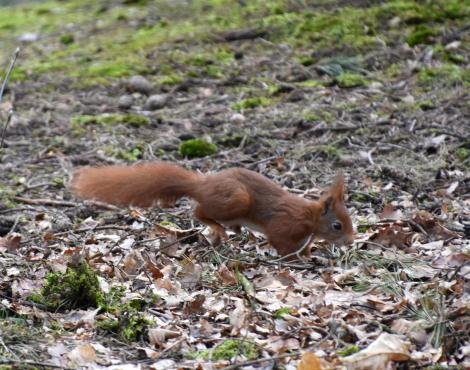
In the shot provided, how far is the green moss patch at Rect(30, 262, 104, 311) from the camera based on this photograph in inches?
153

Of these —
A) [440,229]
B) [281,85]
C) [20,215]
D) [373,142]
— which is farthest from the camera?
[281,85]

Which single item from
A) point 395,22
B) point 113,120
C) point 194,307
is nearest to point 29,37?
point 113,120

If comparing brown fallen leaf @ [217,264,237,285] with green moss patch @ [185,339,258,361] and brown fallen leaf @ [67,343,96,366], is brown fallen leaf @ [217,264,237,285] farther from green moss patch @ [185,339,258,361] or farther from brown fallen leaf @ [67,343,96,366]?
brown fallen leaf @ [67,343,96,366]

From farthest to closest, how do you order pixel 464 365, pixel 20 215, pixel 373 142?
1. pixel 373 142
2. pixel 20 215
3. pixel 464 365

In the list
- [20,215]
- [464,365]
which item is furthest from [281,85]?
[464,365]

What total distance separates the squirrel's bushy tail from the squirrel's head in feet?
2.35

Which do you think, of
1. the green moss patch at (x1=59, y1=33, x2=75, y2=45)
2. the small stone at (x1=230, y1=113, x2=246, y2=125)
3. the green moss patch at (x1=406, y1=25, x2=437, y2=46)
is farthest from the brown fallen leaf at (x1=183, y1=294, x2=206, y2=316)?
the green moss patch at (x1=59, y1=33, x2=75, y2=45)

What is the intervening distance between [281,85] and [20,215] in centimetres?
364

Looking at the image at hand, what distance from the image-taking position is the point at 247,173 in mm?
5098

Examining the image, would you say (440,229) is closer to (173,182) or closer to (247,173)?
(247,173)

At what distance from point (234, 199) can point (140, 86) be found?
4343 mm

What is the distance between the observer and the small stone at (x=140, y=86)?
9.05 meters

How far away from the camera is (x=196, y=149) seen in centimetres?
713

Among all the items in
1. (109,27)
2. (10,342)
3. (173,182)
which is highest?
(10,342)
